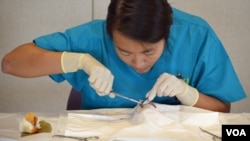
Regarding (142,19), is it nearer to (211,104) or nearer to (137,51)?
(137,51)

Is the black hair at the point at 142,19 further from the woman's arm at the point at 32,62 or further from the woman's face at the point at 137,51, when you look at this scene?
the woman's arm at the point at 32,62

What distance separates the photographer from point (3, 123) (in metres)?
0.95

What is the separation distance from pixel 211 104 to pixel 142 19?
1.17ft

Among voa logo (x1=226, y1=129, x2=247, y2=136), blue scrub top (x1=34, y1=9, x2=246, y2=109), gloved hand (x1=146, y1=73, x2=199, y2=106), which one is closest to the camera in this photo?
voa logo (x1=226, y1=129, x2=247, y2=136)

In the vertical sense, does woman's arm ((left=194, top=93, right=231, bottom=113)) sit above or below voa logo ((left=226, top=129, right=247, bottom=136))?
below

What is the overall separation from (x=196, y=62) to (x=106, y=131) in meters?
0.38

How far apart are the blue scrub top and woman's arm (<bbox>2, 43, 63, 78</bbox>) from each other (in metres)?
0.03

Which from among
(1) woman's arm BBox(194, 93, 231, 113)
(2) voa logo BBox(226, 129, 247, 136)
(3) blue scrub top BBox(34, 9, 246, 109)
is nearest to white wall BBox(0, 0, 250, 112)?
(3) blue scrub top BBox(34, 9, 246, 109)

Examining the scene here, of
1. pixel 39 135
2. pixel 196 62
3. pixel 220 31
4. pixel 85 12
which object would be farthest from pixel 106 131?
pixel 220 31

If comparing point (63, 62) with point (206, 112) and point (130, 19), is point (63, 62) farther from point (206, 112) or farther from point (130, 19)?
point (206, 112)

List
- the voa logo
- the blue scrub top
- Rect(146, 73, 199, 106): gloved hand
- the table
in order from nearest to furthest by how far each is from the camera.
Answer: the voa logo < the table < Rect(146, 73, 199, 106): gloved hand < the blue scrub top

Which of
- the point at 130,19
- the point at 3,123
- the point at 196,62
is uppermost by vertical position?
the point at 130,19

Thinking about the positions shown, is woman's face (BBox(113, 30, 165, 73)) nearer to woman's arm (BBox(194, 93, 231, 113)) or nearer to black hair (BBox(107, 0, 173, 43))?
black hair (BBox(107, 0, 173, 43))

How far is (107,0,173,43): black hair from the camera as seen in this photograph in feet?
2.86
